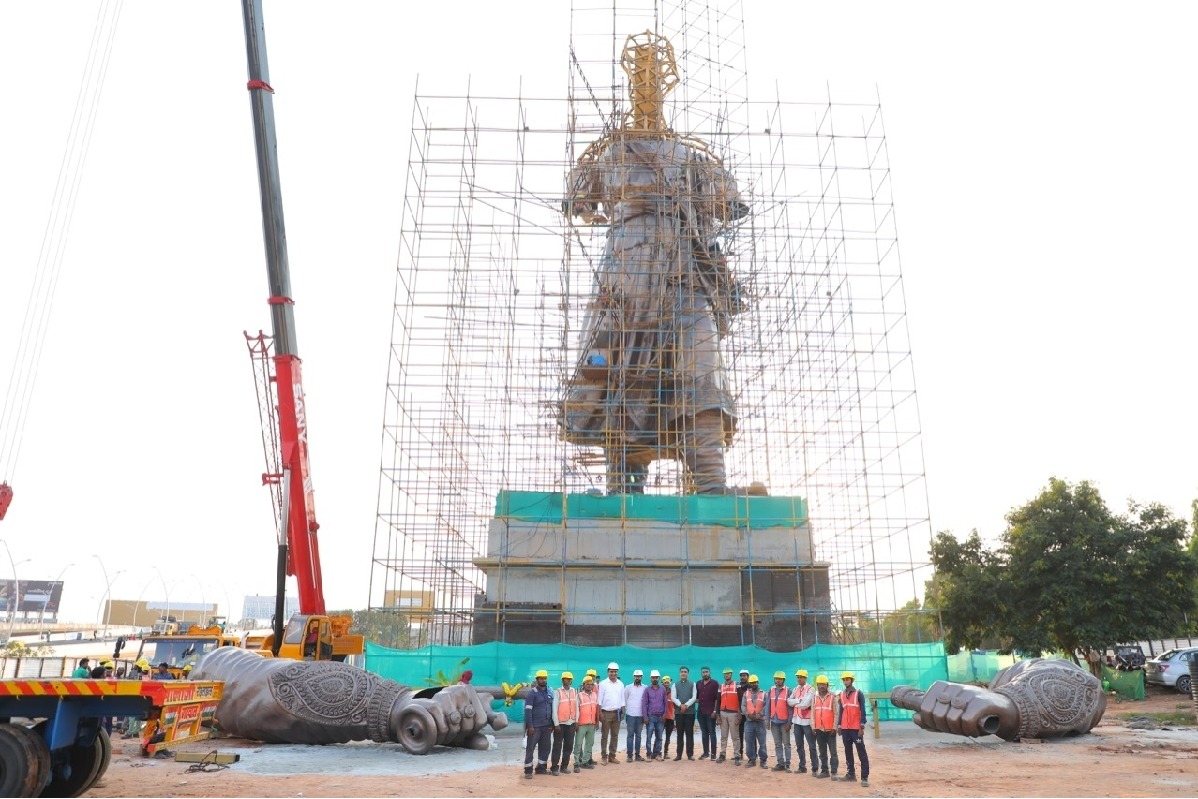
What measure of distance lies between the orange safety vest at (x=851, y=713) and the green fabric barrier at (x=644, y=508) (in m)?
10.6

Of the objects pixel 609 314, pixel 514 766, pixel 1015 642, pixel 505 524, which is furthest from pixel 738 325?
pixel 514 766

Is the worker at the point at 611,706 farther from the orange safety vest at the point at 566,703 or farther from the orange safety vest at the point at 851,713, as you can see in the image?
the orange safety vest at the point at 851,713

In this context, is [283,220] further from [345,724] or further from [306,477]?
[345,724]

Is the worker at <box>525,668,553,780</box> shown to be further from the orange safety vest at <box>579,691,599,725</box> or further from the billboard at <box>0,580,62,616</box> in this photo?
the billboard at <box>0,580,62,616</box>

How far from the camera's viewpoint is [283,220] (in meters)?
19.8

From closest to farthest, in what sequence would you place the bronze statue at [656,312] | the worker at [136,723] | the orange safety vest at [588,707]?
the orange safety vest at [588,707]
the worker at [136,723]
the bronze statue at [656,312]

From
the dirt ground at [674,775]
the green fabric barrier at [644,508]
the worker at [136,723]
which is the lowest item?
the dirt ground at [674,775]

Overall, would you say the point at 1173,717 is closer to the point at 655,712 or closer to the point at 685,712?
the point at 685,712

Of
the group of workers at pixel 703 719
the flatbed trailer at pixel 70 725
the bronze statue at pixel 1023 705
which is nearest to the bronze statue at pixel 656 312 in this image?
the bronze statue at pixel 1023 705

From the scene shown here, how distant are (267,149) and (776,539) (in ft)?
47.3

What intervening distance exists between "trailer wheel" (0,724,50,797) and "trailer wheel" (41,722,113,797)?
0.66 m

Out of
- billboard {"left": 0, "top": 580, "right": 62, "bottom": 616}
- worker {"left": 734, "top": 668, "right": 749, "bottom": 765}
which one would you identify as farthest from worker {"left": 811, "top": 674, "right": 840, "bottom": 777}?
billboard {"left": 0, "top": 580, "right": 62, "bottom": 616}

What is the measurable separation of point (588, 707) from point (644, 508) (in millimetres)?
10250

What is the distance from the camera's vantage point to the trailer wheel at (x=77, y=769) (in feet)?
29.8
